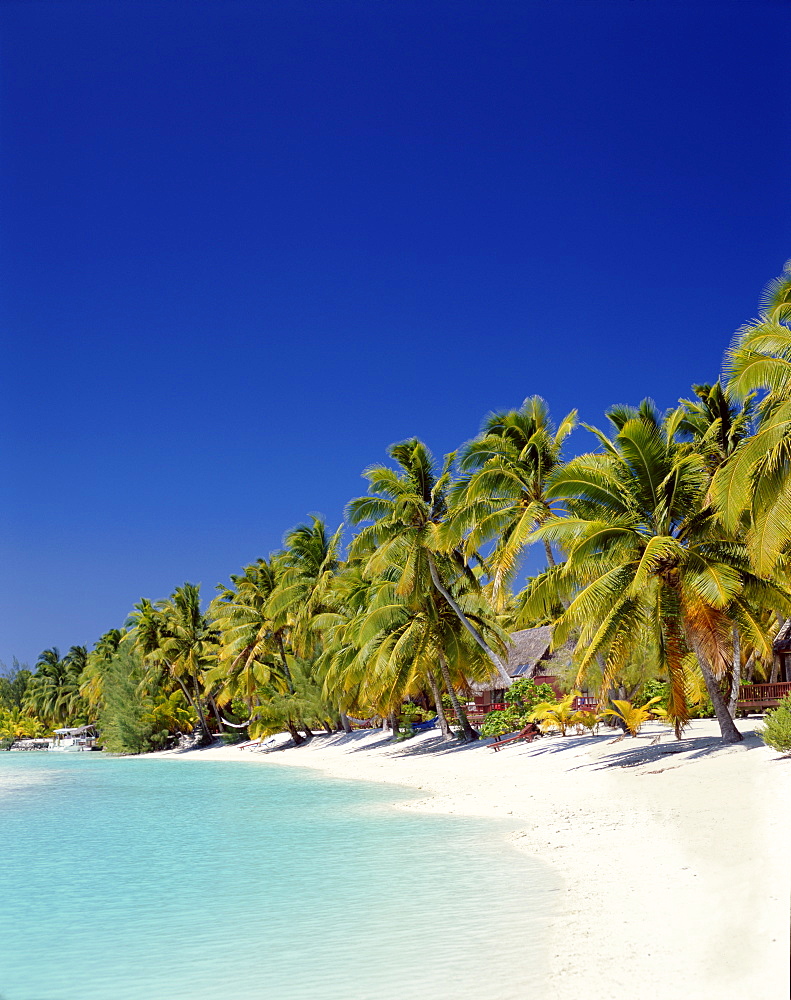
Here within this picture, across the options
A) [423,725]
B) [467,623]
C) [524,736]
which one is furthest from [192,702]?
[524,736]

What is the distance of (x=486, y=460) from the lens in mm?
21500

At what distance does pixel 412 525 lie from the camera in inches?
960

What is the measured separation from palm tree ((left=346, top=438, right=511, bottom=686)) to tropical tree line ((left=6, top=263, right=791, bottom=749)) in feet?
0.21

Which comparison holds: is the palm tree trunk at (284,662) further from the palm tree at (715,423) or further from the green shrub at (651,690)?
the palm tree at (715,423)

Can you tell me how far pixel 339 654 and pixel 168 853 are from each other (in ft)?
54.7

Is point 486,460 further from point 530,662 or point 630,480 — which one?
point 530,662

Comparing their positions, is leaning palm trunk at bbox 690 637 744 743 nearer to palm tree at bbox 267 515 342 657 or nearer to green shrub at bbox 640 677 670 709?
green shrub at bbox 640 677 670 709

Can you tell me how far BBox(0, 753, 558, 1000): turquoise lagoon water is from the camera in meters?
6.03

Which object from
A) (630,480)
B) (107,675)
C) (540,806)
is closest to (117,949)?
(540,806)

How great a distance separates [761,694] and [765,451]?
13.9 metres

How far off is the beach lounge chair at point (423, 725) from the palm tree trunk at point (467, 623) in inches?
283

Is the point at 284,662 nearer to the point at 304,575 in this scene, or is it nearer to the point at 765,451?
the point at 304,575

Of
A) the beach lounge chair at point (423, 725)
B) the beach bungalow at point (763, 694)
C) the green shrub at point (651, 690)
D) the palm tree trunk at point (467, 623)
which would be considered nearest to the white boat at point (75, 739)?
the beach lounge chair at point (423, 725)

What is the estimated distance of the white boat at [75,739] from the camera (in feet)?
195
